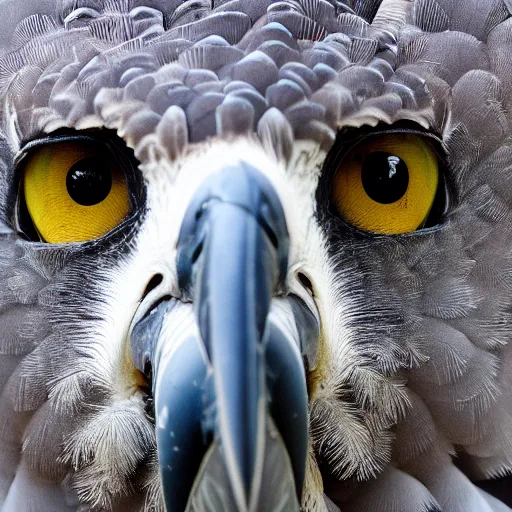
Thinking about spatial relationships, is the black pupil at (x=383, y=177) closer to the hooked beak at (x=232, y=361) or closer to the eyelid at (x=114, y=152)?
the hooked beak at (x=232, y=361)

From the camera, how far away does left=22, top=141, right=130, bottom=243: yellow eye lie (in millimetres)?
1988

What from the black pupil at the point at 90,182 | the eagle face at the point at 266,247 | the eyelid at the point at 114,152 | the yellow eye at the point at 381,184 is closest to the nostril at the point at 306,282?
the eagle face at the point at 266,247

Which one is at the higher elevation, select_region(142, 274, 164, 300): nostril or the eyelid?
the eyelid

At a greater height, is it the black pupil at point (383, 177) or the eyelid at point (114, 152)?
the eyelid at point (114, 152)

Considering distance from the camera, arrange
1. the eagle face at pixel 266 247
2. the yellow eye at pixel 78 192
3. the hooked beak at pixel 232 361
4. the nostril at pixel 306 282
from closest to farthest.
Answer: the hooked beak at pixel 232 361
the eagle face at pixel 266 247
the nostril at pixel 306 282
the yellow eye at pixel 78 192

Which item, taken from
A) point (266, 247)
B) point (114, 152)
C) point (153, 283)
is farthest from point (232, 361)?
point (114, 152)

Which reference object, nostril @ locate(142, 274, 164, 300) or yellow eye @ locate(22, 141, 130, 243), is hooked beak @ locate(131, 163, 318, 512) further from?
yellow eye @ locate(22, 141, 130, 243)

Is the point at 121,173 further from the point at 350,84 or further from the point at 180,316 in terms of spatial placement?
the point at 350,84

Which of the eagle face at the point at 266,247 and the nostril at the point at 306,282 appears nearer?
the eagle face at the point at 266,247

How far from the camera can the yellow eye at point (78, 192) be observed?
6.52 ft

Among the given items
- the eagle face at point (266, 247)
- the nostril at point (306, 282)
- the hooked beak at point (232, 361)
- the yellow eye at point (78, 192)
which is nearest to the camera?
the hooked beak at point (232, 361)

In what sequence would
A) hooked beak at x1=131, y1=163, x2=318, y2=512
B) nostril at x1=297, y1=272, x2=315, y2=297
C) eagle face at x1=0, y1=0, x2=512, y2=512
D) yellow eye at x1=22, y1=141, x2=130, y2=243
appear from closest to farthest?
hooked beak at x1=131, y1=163, x2=318, y2=512, eagle face at x1=0, y1=0, x2=512, y2=512, nostril at x1=297, y1=272, x2=315, y2=297, yellow eye at x1=22, y1=141, x2=130, y2=243

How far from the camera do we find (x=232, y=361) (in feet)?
4.99

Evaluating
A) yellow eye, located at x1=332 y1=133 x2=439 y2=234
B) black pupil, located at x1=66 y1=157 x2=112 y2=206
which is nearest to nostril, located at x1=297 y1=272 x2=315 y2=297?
yellow eye, located at x1=332 y1=133 x2=439 y2=234
